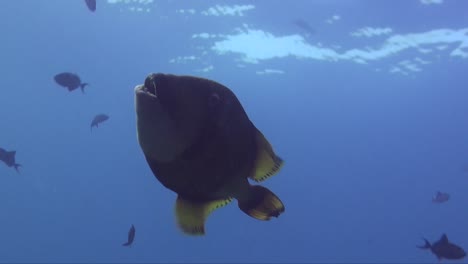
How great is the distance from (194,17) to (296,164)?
53.7 m

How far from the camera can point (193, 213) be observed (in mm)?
1903

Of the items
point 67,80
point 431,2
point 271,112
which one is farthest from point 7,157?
point 271,112

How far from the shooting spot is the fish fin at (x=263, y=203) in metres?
1.86

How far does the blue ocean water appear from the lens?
27.2 metres

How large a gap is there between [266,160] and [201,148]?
0.28 meters

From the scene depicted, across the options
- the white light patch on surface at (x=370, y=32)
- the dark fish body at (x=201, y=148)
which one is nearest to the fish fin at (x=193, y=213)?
the dark fish body at (x=201, y=148)

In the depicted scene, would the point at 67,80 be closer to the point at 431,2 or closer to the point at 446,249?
the point at 446,249

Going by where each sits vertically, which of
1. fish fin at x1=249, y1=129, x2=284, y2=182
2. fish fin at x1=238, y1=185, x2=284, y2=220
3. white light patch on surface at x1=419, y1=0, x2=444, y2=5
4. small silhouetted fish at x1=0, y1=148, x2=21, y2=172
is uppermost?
white light patch on surface at x1=419, y1=0, x2=444, y2=5

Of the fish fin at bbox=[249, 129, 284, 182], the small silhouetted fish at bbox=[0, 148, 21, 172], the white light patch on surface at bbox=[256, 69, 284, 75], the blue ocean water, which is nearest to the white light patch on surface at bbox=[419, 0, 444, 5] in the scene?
the blue ocean water

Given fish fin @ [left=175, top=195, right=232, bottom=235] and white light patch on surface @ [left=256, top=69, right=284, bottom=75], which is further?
white light patch on surface @ [left=256, top=69, right=284, bottom=75]

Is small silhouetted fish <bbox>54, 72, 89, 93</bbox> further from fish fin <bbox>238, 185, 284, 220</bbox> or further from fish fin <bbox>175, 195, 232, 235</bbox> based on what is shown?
fish fin <bbox>238, 185, 284, 220</bbox>

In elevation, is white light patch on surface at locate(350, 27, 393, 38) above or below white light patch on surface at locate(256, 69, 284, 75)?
below

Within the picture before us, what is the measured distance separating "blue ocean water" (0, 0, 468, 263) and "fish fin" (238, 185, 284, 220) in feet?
37.6

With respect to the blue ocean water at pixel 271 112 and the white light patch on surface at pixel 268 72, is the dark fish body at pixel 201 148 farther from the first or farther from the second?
the white light patch on surface at pixel 268 72
